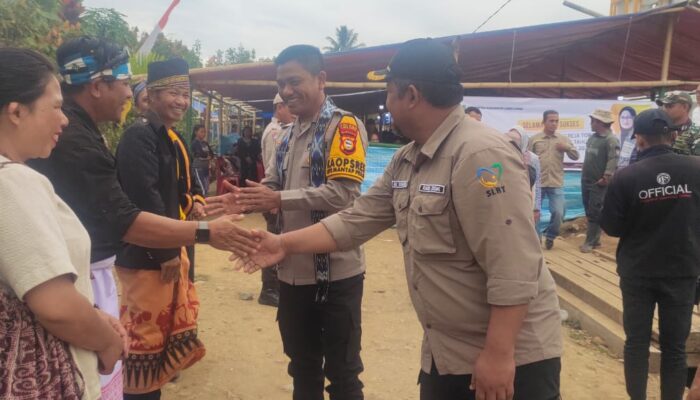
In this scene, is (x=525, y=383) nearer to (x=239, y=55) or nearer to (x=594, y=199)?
(x=594, y=199)

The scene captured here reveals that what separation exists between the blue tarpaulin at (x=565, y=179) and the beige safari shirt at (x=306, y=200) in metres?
6.14

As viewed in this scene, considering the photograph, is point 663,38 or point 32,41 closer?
point 32,41

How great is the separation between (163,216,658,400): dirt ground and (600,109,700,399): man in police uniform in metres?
0.62

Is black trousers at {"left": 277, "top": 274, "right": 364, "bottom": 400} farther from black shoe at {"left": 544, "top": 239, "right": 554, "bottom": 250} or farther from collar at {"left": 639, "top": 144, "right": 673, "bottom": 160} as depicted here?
black shoe at {"left": 544, "top": 239, "right": 554, "bottom": 250}

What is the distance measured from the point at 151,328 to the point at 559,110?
789 cm

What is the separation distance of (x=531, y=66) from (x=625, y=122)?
2.92 meters

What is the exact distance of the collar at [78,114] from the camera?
79.0 inches

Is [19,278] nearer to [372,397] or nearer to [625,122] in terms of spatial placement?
[372,397]

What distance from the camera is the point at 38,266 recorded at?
3.88ft

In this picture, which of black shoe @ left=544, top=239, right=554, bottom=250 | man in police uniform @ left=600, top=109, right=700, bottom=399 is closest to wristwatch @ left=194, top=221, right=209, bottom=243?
man in police uniform @ left=600, top=109, right=700, bottom=399

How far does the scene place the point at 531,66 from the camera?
10.9 metres

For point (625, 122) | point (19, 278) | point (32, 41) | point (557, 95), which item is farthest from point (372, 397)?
point (557, 95)

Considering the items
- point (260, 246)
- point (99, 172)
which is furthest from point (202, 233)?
point (99, 172)

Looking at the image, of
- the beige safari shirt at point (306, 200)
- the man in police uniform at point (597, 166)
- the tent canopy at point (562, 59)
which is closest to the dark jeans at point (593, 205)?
the man in police uniform at point (597, 166)
